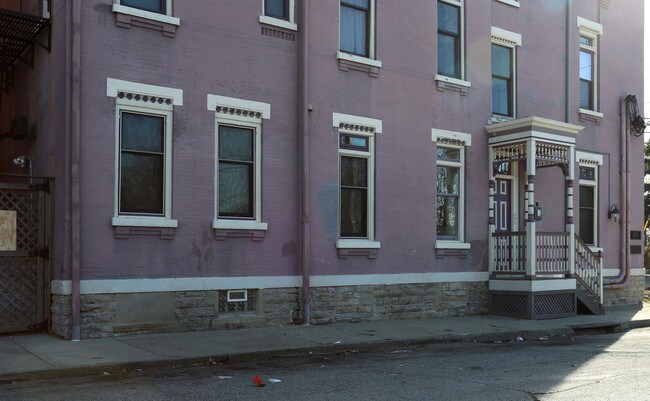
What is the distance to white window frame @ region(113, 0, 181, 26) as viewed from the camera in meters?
11.5

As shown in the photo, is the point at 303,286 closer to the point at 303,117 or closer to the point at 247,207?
the point at 247,207

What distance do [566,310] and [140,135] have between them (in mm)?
10101

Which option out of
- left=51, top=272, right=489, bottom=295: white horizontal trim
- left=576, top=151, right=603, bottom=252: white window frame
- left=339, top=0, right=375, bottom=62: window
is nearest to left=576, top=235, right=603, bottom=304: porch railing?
left=576, top=151, right=603, bottom=252: white window frame

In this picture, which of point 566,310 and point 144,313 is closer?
point 144,313

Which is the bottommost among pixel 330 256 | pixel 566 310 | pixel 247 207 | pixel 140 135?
pixel 566 310

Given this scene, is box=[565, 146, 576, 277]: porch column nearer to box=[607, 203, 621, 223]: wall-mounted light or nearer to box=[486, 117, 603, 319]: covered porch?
box=[486, 117, 603, 319]: covered porch

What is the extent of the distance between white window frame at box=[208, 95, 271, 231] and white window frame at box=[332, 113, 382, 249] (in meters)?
1.70

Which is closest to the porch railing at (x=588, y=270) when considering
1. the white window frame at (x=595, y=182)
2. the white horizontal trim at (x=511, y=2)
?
the white window frame at (x=595, y=182)

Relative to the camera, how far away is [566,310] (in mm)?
16156

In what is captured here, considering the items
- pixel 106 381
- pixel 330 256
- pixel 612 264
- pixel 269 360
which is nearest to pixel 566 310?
pixel 612 264

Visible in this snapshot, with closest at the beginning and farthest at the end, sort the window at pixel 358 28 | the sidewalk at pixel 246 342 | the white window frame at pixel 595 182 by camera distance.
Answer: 1. the sidewalk at pixel 246 342
2. the window at pixel 358 28
3. the white window frame at pixel 595 182

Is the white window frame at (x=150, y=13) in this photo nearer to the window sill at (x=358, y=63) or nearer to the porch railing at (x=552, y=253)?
the window sill at (x=358, y=63)

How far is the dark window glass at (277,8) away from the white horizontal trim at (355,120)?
2.12 m

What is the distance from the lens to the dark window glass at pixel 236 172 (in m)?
12.8
